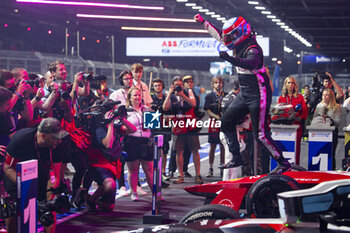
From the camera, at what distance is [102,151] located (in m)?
7.54

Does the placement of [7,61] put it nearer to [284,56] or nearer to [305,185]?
[284,56]

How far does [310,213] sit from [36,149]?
356 cm

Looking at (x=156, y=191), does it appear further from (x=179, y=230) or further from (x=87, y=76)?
(x=179, y=230)

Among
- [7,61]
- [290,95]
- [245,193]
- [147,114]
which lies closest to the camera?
[245,193]

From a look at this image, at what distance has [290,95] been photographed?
9477 mm

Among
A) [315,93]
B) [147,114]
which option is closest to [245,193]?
[147,114]

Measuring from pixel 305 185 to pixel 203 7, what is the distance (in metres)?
5.35

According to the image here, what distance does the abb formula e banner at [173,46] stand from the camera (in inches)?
485

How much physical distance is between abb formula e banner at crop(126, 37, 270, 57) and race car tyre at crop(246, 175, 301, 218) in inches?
→ 263

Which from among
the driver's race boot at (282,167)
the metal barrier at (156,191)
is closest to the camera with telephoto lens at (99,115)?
the metal barrier at (156,191)

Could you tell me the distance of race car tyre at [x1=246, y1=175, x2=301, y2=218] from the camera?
5.59m

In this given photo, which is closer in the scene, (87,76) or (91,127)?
(91,127)

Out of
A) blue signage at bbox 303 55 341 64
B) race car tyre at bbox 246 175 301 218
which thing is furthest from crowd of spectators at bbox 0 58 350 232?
blue signage at bbox 303 55 341 64

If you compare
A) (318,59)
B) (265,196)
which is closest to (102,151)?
(265,196)
